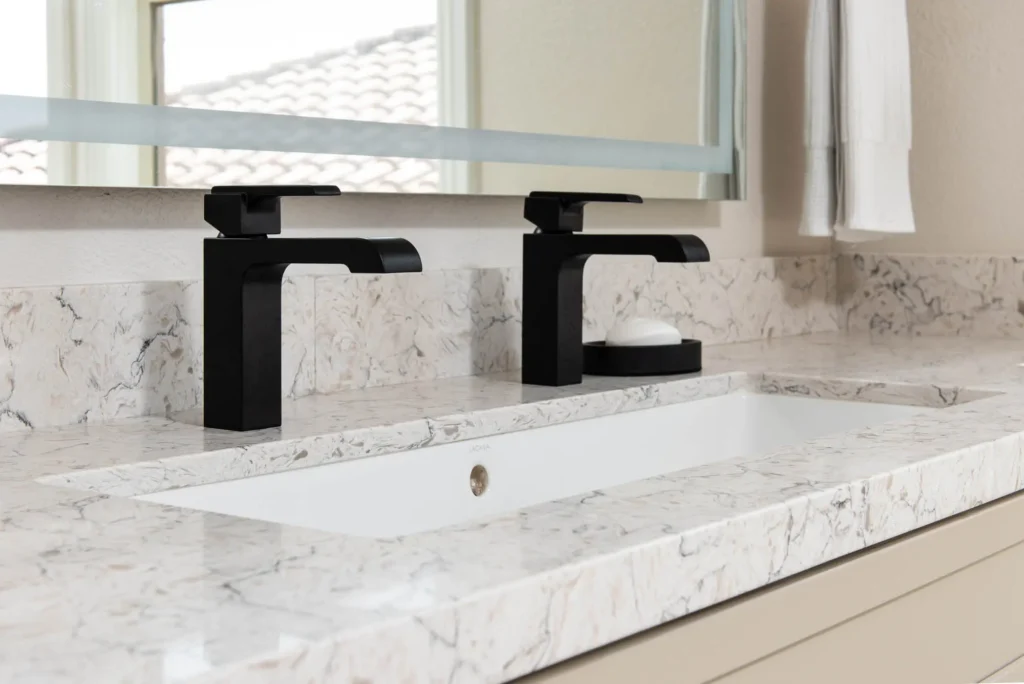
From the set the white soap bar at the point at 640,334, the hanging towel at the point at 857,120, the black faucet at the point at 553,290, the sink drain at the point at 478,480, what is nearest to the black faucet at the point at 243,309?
the sink drain at the point at 478,480

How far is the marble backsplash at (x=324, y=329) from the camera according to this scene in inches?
37.8

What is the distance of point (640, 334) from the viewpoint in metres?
1.30

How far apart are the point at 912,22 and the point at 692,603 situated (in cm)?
147

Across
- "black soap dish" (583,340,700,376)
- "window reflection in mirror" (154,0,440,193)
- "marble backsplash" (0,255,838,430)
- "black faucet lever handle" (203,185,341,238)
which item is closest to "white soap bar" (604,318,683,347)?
"black soap dish" (583,340,700,376)

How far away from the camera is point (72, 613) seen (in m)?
0.49

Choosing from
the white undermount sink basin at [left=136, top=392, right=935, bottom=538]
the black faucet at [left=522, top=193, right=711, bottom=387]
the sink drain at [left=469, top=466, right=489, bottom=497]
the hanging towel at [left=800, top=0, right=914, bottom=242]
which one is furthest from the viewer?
the hanging towel at [left=800, top=0, right=914, bottom=242]

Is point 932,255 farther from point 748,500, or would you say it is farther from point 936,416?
point 748,500

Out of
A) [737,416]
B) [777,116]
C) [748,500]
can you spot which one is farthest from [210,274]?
[777,116]

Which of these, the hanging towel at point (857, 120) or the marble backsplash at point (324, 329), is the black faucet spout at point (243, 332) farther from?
the hanging towel at point (857, 120)

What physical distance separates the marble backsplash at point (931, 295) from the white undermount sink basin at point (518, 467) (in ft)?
1.98

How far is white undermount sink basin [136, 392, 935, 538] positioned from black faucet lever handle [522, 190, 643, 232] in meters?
0.20

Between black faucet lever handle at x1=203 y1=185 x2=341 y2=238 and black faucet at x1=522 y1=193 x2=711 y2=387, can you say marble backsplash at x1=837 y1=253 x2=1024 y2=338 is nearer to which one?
black faucet at x1=522 y1=193 x2=711 y2=387

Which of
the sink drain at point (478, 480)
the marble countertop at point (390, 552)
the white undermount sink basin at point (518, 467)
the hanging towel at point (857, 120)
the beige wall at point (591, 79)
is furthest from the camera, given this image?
the hanging towel at point (857, 120)

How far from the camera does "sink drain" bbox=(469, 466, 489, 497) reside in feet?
3.40
